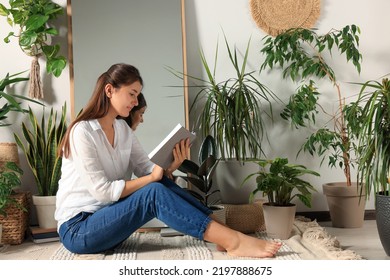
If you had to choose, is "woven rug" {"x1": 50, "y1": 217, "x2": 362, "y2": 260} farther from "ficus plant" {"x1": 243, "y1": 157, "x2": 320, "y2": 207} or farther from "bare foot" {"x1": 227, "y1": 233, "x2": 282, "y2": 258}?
"ficus plant" {"x1": 243, "y1": 157, "x2": 320, "y2": 207}

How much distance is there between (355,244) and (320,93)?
3.73 feet

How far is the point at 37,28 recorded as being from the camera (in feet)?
11.7

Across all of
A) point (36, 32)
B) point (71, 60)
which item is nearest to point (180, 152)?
point (71, 60)

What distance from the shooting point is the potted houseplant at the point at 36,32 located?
355 centimetres

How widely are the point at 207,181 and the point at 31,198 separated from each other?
1.17 meters

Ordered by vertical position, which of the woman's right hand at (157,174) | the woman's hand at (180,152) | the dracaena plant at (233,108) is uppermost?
the dracaena plant at (233,108)

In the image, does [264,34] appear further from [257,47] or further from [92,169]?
[92,169]

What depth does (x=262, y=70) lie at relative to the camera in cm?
391

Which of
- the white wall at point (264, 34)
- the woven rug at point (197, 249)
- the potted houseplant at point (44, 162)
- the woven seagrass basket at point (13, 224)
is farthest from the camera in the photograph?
the white wall at point (264, 34)

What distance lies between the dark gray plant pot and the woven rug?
0.16 m

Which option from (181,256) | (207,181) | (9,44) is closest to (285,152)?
(207,181)

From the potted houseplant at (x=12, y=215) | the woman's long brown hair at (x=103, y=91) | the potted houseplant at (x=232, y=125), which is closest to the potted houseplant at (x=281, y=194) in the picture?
the potted houseplant at (x=232, y=125)

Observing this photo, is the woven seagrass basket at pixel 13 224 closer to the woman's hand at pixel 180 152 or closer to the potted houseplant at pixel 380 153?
the woman's hand at pixel 180 152

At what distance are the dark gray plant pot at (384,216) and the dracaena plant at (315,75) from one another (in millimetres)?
726
